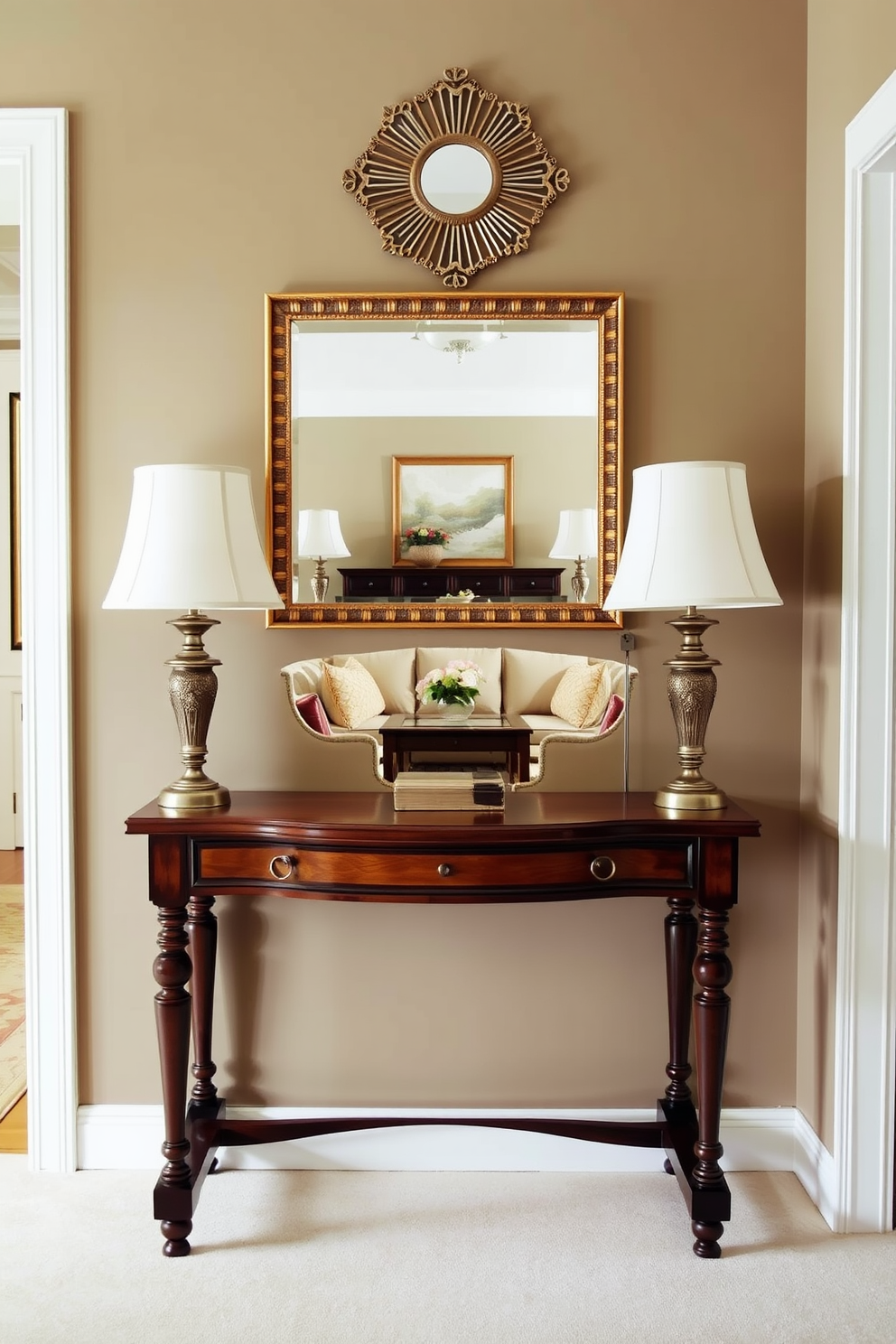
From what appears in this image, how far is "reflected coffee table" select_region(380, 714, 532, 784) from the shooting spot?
235 centimetres

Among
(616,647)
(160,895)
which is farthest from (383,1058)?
(616,647)

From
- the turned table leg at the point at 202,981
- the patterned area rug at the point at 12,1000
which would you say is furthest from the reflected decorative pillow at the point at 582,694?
the patterned area rug at the point at 12,1000

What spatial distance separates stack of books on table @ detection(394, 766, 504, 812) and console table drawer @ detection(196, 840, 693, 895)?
0.45ft

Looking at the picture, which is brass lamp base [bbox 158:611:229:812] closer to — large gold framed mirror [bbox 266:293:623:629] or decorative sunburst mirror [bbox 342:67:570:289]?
large gold framed mirror [bbox 266:293:623:629]

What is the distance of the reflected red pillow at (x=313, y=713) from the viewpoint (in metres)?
2.40

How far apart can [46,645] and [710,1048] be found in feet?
5.83

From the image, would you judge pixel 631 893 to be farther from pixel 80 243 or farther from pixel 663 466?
pixel 80 243

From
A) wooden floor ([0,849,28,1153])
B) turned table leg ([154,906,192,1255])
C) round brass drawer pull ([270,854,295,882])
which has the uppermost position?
round brass drawer pull ([270,854,295,882])

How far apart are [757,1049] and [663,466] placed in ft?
4.79

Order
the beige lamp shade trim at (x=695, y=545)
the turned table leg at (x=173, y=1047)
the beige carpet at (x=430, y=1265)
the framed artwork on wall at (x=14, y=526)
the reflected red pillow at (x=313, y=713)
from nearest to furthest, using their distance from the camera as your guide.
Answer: the beige carpet at (x=430, y=1265) < the beige lamp shade trim at (x=695, y=545) < the turned table leg at (x=173, y=1047) < the reflected red pillow at (x=313, y=713) < the framed artwork on wall at (x=14, y=526)

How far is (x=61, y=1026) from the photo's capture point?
2.38m

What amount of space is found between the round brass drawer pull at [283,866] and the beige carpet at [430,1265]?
810 millimetres

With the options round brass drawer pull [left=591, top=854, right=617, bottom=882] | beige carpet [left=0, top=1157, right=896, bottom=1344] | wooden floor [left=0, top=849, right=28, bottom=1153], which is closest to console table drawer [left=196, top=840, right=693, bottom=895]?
round brass drawer pull [left=591, top=854, right=617, bottom=882]

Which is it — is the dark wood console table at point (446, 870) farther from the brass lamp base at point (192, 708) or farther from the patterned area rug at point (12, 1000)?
the patterned area rug at point (12, 1000)
